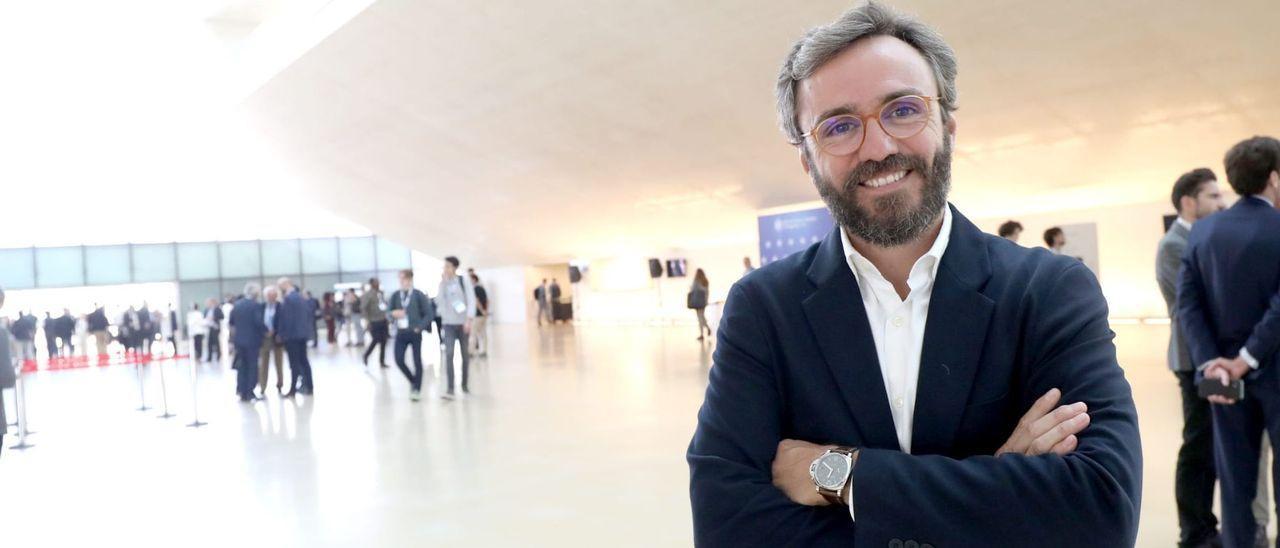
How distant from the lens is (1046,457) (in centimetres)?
141

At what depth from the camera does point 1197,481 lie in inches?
158

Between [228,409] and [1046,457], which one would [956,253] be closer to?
[1046,457]

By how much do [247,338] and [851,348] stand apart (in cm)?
1198

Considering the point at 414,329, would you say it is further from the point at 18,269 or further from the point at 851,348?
the point at 18,269

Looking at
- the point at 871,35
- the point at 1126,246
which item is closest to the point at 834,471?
the point at 871,35

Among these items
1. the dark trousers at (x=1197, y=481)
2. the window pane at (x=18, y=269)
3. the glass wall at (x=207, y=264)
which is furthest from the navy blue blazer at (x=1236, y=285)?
the window pane at (x=18, y=269)

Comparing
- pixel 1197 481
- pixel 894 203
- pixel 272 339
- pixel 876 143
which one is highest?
pixel 876 143

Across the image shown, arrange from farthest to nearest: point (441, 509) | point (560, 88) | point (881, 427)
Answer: point (560, 88), point (441, 509), point (881, 427)

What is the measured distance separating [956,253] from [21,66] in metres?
24.2

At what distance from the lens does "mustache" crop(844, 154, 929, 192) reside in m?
1.48

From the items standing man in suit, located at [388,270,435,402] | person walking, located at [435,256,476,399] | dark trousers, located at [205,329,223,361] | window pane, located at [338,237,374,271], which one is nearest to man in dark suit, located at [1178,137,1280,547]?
person walking, located at [435,256,476,399]

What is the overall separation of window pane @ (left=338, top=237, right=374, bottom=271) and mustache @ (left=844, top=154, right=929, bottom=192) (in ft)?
132

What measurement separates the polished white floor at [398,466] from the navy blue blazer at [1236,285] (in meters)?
1.35

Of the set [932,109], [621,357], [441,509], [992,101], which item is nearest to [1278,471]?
[932,109]
